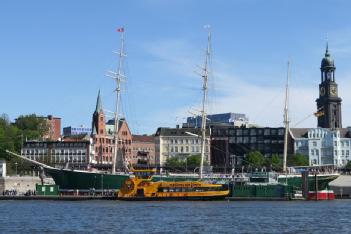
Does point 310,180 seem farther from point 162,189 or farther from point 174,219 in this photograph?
point 174,219

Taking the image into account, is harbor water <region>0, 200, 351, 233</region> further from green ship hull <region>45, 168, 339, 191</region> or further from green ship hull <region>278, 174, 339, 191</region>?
green ship hull <region>278, 174, 339, 191</region>

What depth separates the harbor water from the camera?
7362 centimetres

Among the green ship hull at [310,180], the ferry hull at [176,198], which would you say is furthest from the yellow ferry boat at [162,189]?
the green ship hull at [310,180]

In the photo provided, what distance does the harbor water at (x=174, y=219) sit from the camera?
7362 cm

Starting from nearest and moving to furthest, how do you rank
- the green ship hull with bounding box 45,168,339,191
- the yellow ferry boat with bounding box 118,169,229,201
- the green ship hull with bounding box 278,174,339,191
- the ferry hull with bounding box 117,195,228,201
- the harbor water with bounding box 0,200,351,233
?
the harbor water with bounding box 0,200,351,233, the ferry hull with bounding box 117,195,228,201, the yellow ferry boat with bounding box 118,169,229,201, the green ship hull with bounding box 45,168,339,191, the green ship hull with bounding box 278,174,339,191

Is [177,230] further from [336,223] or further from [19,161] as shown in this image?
[19,161]

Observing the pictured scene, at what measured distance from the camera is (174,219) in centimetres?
8494

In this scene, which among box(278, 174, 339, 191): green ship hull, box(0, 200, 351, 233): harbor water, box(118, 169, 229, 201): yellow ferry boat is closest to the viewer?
box(0, 200, 351, 233): harbor water

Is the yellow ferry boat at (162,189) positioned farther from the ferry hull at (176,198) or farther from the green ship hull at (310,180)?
the green ship hull at (310,180)

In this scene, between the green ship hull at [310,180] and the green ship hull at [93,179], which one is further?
the green ship hull at [310,180]

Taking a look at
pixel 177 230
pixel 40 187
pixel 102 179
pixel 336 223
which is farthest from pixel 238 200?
pixel 177 230

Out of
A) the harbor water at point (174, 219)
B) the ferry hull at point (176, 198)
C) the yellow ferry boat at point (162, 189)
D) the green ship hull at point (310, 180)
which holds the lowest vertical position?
the harbor water at point (174, 219)

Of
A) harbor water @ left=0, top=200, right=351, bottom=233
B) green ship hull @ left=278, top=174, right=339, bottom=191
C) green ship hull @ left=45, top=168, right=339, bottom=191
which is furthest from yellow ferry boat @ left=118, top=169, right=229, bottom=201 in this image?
green ship hull @ left=278, top=174, right=339, bottom=191

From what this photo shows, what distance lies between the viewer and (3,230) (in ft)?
238
